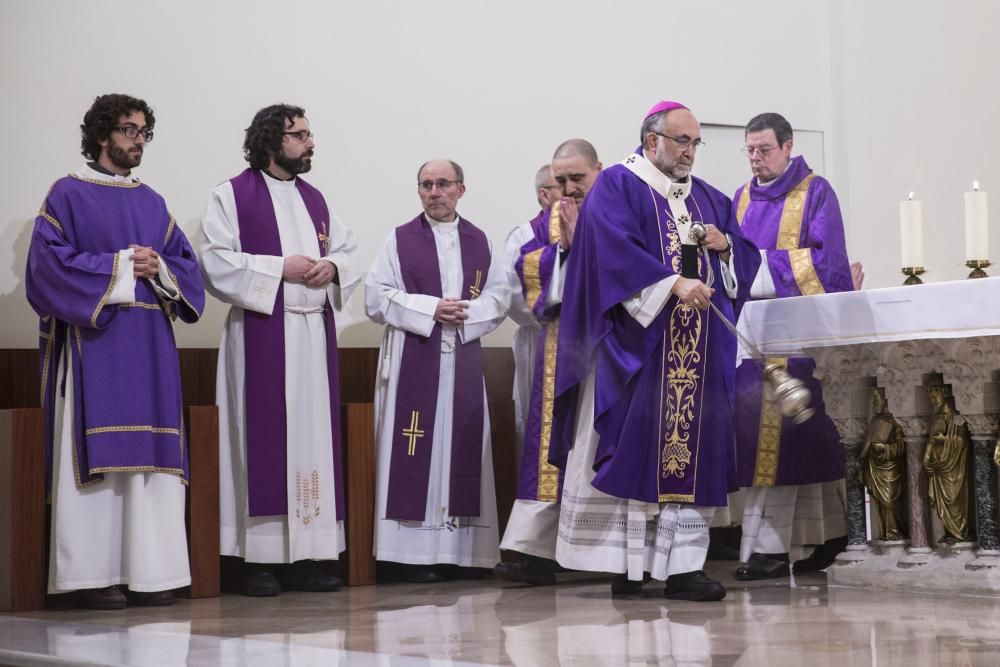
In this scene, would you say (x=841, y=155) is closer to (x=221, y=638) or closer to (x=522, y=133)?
(x=522, y=133)

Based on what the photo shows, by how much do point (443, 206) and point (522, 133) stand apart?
5.89 ft

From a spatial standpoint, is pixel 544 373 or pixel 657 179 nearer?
pixel 657 179

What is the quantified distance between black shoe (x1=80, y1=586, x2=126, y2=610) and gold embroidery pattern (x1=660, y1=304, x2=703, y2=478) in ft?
7.41

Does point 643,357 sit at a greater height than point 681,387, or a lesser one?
greater

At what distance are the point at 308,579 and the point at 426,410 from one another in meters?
1.00

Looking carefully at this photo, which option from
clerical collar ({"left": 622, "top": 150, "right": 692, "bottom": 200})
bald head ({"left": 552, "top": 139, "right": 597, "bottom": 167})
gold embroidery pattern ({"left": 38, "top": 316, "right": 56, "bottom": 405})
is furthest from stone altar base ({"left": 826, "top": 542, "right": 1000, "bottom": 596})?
gold embroidery pattern ({"left": 38, "top": 316, "right": 56, "bottom": 405})

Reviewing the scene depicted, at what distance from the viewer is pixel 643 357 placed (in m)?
5.53

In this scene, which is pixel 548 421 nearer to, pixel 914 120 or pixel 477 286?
pixel 477 286

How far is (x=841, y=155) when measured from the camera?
9.73 m

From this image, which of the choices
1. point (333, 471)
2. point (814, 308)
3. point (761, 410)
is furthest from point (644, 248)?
point (333, 471)

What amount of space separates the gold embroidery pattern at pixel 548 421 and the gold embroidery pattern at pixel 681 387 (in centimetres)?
74

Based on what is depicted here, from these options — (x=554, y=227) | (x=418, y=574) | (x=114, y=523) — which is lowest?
(x=418, y=574)

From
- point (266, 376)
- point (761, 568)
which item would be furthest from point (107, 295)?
point (761, 568)

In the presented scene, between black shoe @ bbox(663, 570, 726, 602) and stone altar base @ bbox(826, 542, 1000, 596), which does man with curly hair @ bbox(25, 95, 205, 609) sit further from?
stone altar base @ bbox(826, 542, 1000, 596)
